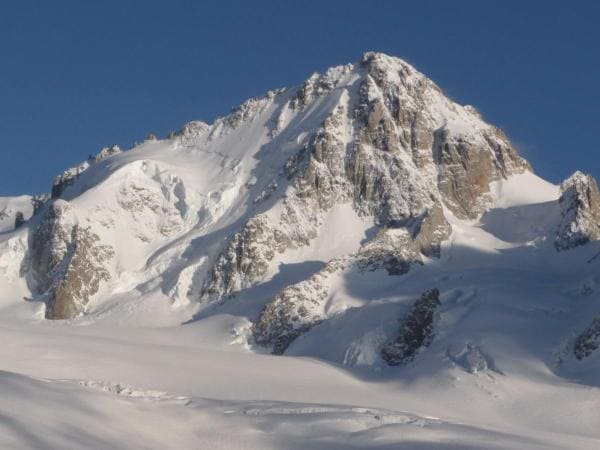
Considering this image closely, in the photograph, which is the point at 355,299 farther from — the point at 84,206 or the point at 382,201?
the point at 84,206

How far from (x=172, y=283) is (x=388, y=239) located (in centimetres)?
2307

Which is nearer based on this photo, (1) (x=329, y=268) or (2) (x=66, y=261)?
(1) (x=329, y=268)

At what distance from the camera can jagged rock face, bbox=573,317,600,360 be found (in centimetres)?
8909

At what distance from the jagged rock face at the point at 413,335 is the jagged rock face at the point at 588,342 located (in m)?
12.2

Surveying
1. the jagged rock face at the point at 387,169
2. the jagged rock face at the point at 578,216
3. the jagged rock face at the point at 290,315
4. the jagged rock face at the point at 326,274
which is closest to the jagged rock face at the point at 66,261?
the jagged rock face at the point at 387,169

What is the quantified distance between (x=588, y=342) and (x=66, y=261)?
61.9m

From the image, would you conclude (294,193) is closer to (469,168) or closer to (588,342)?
(469,168)

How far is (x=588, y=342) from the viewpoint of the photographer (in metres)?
89.8

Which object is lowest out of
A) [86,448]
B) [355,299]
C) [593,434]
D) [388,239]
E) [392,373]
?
[86,448]

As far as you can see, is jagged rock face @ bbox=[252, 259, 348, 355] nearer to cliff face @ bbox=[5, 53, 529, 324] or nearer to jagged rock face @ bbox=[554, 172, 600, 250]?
cliff face @ bbox=[5, 53, 529, 324]

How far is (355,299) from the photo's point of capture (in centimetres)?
10925

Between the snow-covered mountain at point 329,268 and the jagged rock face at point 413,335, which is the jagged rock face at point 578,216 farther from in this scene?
the jagged rock face at point 413,335

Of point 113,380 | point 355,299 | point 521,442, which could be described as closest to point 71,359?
point 113,380

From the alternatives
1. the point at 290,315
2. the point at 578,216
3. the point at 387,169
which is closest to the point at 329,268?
the point at 290,315
